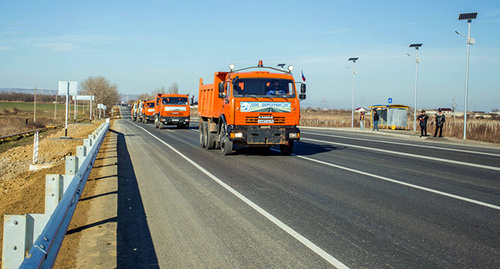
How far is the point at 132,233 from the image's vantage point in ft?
19.7

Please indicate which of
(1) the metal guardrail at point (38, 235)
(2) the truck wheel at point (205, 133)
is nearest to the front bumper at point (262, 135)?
(2) the truck wheel at point (205, 133)

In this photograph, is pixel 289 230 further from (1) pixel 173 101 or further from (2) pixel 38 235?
(1) pixel 173 101

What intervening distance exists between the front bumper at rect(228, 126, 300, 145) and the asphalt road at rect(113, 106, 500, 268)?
82.4 inches

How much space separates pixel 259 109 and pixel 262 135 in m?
0.88

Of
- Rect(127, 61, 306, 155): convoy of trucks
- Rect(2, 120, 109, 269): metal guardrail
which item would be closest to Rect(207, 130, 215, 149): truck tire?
Rect(127, 61, 306, 155): convoy of trucks

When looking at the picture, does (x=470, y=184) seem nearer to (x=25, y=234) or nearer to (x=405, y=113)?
(x=25, y=234)

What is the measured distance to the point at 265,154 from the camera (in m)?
16.7

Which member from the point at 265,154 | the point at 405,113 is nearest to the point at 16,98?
the point at 405,113

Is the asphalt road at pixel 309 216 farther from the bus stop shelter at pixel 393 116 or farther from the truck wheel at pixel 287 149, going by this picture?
the bus stop shelter at pixel 393 116

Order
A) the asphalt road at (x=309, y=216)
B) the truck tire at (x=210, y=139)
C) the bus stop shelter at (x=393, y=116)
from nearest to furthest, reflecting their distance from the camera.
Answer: the asphalt road at (x=309, y=216) < the truck tire at (x=210, y=139) < the bus stop shelter at (x=393, y=116)

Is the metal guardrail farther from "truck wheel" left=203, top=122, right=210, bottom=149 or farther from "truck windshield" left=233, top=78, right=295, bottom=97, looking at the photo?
"truck wheel" left=203, top=122, right=210, bottom=149

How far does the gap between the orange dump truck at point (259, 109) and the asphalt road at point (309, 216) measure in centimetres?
223

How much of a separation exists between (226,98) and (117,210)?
28.6 ft

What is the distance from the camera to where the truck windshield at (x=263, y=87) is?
15102mm
